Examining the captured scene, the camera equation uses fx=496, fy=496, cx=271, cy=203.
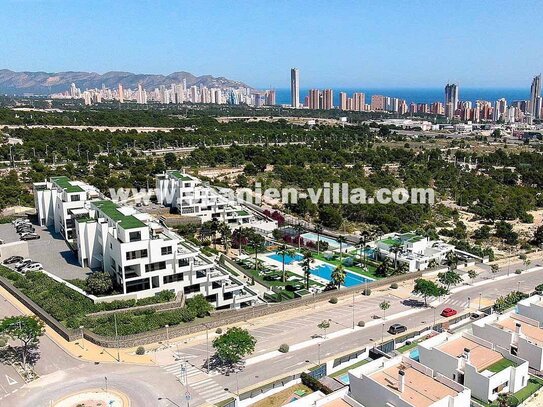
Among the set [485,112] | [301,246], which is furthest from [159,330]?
[485,112]

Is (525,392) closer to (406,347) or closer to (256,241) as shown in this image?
(406,347)

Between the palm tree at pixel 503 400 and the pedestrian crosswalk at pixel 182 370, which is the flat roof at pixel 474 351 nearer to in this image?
the palm tree at pixel 503 400

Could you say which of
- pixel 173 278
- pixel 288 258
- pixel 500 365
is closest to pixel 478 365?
pixel 500 365

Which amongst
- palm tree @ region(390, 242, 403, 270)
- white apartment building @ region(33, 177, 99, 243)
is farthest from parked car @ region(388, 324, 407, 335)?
white apartment building @ region(33, 177, 99, 243)

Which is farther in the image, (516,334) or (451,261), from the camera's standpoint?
(451,261)

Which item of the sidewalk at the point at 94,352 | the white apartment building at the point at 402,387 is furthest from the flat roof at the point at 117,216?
the white apartment building at the point at 402,387

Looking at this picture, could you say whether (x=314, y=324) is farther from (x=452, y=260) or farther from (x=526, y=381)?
(x=452, y=260)
